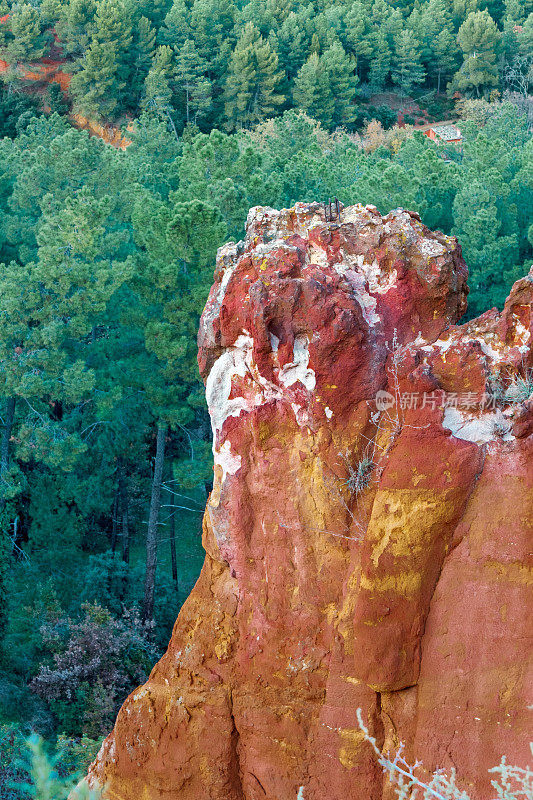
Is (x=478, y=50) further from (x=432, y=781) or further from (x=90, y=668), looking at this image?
(x=432, y=781)

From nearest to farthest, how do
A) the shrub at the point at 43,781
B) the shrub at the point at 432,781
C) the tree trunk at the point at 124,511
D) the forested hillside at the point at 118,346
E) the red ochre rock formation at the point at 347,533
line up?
the shrub at the point at 43,781
the shrub at the point at 432,781
the red ochre rock formation at the point at 347,533
the forested hillside at the point at 118,346
the tree trunk at the point at 124,511

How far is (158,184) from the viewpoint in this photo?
21078 millimetres

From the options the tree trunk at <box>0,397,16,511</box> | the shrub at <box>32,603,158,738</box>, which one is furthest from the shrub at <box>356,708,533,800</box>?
the tree trunk at <box>0,397,16,511</box>

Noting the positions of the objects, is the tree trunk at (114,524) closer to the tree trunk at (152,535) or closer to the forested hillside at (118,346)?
the forested hillside at (118,346)

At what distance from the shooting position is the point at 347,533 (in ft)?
18.4

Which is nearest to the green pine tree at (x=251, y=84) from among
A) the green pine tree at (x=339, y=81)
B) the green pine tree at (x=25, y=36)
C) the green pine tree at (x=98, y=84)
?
the green pine tree at (x=339, y=81)

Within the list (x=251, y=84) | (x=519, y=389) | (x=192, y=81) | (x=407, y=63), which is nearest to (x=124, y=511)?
(x=519, y=389)

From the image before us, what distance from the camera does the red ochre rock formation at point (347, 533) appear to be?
5.00m

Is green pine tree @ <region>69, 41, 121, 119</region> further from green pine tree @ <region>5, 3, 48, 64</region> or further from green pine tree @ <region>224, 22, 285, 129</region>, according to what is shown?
green pine tree @ <region>224, 22, 285, 129</region>

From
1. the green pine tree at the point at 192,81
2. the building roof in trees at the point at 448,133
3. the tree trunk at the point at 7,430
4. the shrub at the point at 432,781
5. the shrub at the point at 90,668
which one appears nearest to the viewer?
the shrub at the point at 432,781

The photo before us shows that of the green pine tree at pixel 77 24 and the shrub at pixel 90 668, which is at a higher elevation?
the green pine tree at pixel 77 24

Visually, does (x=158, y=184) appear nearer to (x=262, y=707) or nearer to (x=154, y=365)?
(x=154, y=365)

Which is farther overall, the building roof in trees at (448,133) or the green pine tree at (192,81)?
the building roof in trees at (448,133)

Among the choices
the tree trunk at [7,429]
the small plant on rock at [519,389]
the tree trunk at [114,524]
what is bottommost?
the tree trunk at [114,524]
